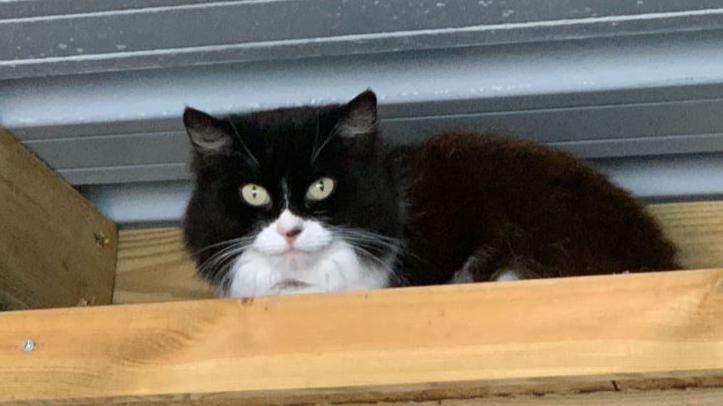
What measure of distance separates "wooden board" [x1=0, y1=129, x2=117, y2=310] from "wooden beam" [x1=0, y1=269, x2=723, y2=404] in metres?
0.37

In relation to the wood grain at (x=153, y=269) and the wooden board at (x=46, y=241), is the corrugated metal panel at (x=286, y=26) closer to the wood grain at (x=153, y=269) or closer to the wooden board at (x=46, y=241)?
the wooden board at (x=46, y=241)

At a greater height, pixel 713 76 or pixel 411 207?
pixel 713 76

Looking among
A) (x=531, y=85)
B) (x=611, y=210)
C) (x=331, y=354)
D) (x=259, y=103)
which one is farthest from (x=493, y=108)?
(x=331, y=354)

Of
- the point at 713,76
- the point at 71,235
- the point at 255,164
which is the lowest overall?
the point at 71,235

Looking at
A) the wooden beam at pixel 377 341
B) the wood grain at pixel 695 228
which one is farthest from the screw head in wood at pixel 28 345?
the wood grain at pixel 695 228

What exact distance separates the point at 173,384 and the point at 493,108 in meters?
0.56

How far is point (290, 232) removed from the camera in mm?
1169

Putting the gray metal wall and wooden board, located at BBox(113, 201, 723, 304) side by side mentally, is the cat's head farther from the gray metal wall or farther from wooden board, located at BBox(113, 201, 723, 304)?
wooden board, located at BBox(113, 201, 723, 304)

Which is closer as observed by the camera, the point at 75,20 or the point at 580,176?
the point at 75,20

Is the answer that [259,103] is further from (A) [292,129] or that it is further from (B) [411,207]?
(B) [411,207]

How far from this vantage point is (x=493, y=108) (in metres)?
1.32

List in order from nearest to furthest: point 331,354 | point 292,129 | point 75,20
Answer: point 331,354 < point 75,20 < point 292,129

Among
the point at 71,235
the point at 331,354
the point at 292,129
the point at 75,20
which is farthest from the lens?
the point at 71,235

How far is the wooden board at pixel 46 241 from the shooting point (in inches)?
54.8
